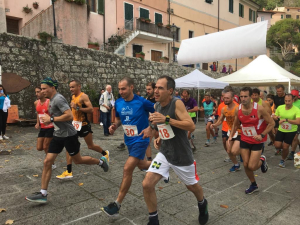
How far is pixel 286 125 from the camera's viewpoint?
570 centimetres

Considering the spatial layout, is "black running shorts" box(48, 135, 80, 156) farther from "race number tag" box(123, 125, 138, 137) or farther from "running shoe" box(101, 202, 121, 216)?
"running shoe" box(101, 202, 121, 216)

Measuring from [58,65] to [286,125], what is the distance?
948 cm

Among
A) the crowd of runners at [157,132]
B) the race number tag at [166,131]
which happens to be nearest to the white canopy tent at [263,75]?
the crowd of runners at [157,132]

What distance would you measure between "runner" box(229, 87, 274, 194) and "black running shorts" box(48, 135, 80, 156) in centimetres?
278

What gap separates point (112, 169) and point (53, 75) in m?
7.39

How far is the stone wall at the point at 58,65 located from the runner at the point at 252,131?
894cm

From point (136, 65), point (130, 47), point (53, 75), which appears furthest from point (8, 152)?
point (130, 47)

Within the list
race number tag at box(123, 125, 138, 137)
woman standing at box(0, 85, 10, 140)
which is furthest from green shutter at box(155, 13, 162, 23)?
race number tag at box(123, 125, 138, 137)

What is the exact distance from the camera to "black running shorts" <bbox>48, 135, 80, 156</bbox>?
370 centimetres

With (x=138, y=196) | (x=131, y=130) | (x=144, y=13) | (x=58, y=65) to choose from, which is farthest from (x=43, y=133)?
(x=144, y=13)

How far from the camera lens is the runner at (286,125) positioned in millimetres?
5469

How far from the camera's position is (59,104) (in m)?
3.70

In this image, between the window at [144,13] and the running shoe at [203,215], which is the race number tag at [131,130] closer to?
the running shoe at [203,215]

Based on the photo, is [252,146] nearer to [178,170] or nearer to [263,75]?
[178,170]
